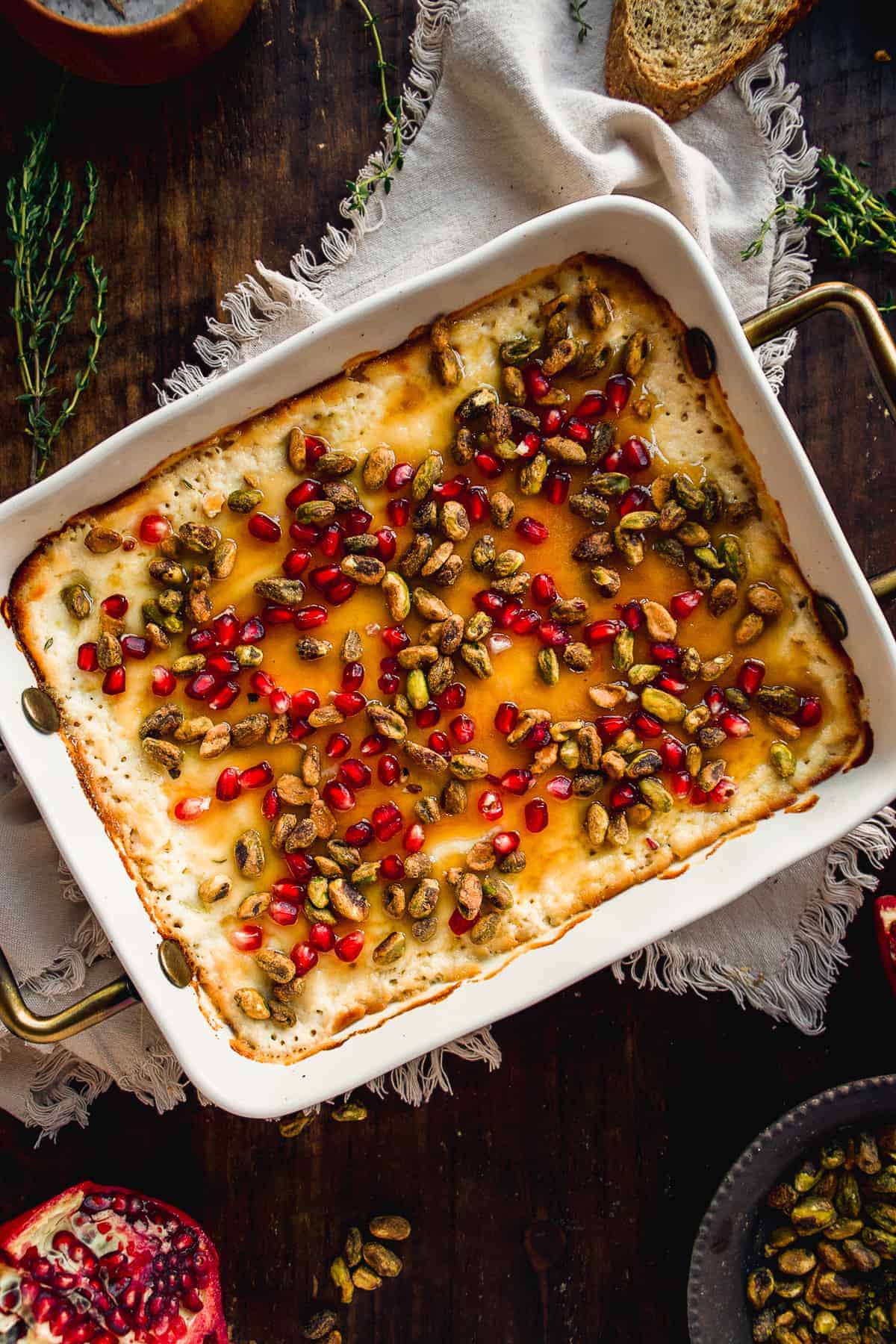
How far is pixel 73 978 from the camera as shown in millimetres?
2371

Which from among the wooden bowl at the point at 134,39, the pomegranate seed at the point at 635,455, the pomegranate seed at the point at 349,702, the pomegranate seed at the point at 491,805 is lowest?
the pomegranate seed at the point at 491,805

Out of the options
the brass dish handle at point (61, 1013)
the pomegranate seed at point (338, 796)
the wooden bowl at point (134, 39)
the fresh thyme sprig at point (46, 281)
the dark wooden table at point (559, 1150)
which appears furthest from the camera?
the dark wooden table at point (559, 1150)

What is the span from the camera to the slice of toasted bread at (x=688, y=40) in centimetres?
231

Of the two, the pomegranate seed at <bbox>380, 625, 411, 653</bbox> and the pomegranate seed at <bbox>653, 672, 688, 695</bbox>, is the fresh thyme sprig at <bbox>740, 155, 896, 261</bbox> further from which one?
the pomegranate seed at <bbox>380, 625, 411, 653</bbox>

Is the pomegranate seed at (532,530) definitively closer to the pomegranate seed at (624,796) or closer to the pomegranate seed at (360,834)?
the pomegranate seed at (624,796)

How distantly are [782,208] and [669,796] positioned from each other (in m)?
1.38

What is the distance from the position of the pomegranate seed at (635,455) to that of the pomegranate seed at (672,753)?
1.95ft

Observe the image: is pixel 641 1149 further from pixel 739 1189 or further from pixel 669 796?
pixel 669 796

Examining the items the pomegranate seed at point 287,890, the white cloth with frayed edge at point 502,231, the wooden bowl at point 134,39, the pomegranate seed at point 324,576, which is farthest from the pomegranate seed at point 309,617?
the wooden bowl at point 134,39

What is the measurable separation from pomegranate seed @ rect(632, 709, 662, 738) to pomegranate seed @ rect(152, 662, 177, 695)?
100 cm

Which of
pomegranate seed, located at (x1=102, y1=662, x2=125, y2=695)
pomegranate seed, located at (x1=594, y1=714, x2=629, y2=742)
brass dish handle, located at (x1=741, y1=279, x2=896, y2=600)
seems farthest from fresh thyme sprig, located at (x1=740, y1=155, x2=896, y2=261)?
pomegranate seed, located at (x1=102, y1=662, x2=125, y2=695)

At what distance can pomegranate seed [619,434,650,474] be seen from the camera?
2244 mm

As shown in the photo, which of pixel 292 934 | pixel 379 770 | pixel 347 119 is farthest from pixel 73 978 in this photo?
pixel 347 119

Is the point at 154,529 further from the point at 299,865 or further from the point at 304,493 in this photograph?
the point at 299,865
